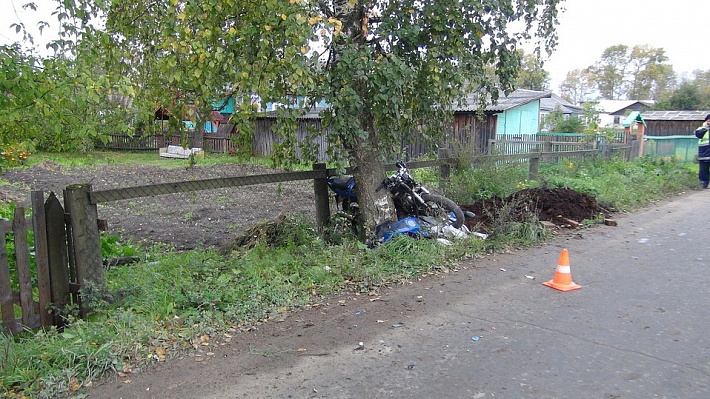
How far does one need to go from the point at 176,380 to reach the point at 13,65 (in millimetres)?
3024

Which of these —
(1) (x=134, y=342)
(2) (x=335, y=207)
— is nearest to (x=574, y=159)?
(2) (x=335, y=207)

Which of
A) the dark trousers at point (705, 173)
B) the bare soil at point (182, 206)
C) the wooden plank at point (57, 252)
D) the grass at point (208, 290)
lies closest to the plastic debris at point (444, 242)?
the grass at point (208, 290)

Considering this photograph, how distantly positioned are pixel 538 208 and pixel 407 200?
9.30 ft

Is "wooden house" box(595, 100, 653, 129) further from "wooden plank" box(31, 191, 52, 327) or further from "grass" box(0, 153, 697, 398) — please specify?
"wooden plank" box(31, 191, 52, 327)

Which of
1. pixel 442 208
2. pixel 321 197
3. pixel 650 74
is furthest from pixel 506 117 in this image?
pixel 650 74

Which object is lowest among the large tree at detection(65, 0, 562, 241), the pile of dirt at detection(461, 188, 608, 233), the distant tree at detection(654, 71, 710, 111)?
the pile of dirt at detection(461, 188, 608, 233)

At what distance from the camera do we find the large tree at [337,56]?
533cm

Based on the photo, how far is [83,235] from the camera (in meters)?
4.84

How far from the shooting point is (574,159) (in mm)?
13672

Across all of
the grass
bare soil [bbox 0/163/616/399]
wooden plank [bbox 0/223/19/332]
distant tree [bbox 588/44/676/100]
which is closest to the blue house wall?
bare soil [bbox 0/163/616/399]

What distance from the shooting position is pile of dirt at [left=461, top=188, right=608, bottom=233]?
27.2 ft

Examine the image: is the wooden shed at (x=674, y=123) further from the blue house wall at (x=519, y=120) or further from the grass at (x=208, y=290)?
the grass at (x=208, y=290)

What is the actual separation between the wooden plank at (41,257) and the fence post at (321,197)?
138 inches

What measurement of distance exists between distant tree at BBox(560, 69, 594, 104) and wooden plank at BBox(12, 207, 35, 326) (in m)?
102
